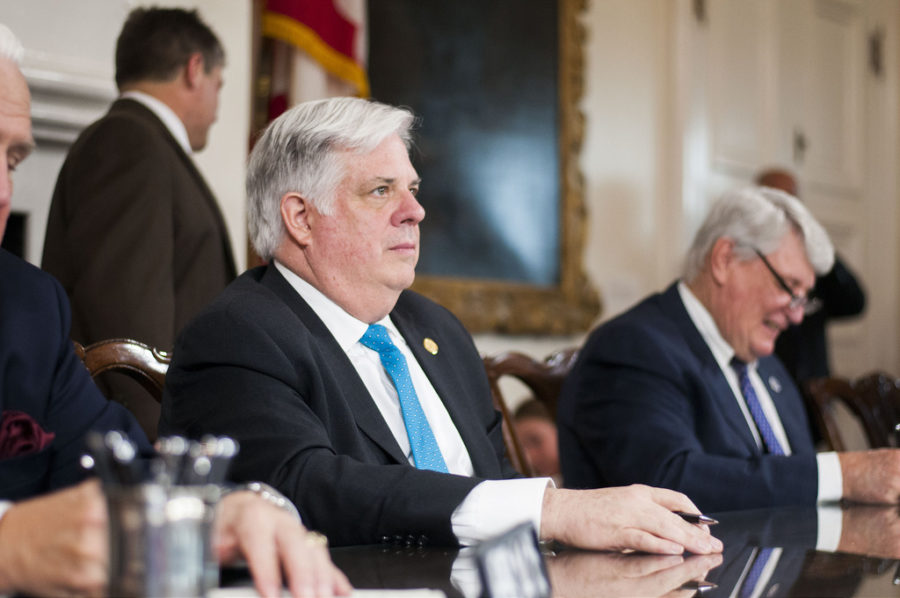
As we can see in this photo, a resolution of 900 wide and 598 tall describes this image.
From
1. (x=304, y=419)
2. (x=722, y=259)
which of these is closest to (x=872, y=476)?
(x=722, y=259)

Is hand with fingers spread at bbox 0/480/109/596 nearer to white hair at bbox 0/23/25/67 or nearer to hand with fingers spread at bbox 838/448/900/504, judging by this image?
white hair at bbox 0/23/25/67

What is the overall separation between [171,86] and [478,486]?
1998mm

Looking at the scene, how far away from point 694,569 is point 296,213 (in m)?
1.05

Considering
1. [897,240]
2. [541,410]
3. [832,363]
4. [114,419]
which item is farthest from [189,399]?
[897,240]

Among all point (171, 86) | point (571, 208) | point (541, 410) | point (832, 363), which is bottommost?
point (832, 363)

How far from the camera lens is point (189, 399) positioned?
1.79 metres

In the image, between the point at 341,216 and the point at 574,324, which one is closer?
the point at 341,216

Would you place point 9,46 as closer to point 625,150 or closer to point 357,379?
point 357,379

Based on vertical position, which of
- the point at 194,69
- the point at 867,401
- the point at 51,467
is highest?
the point at 194,69

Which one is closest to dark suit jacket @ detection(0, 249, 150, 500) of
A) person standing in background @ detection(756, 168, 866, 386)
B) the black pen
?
the black pen

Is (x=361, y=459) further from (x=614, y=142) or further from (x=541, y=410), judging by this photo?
(x=614, y=142)

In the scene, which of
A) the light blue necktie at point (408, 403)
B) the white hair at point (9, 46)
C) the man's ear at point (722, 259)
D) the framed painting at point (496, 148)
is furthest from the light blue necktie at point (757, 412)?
the white hair at point (9, 46)

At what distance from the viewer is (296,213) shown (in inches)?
82.7

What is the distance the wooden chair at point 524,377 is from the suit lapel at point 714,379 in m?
0.30
